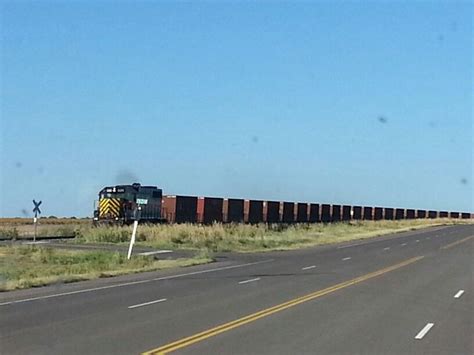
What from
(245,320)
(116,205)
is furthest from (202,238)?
(245,320)

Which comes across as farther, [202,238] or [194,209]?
[194,209]

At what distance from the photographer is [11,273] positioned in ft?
103

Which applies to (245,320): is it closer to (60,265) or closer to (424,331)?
(424,331)

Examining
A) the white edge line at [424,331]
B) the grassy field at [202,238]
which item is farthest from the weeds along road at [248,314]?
the grassy field at [202,238]

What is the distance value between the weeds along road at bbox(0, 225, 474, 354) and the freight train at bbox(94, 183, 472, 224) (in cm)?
1949

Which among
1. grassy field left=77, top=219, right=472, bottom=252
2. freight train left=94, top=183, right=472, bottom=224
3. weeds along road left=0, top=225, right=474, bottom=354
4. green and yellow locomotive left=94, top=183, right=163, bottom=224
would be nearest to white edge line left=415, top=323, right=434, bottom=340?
weeds along road left=0, top=225, right=474, bottom=354

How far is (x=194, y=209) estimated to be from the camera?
7656 centimetres

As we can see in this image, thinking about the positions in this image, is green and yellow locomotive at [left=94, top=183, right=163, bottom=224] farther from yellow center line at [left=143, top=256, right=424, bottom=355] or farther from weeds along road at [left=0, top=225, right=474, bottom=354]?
yellow center line at [left=143, top=256, right=424, bottom=355]

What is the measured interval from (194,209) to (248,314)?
191ft

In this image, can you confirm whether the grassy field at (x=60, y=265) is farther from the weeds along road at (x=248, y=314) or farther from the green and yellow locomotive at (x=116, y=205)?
the green and yellow locomotive at (x=116, y=205)

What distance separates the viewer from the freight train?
65.2 metres

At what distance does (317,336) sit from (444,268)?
22.3 meters

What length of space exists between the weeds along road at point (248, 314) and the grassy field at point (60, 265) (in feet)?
4.37

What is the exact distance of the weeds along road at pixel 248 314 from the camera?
14.0 m
